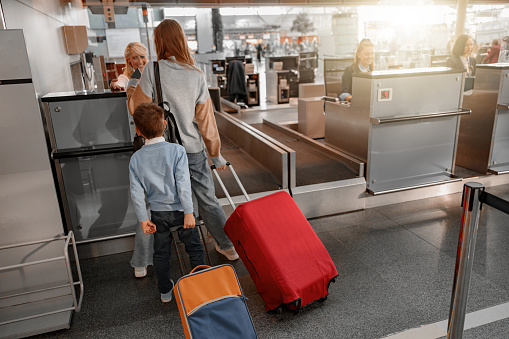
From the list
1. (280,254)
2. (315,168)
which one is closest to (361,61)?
(315,168)

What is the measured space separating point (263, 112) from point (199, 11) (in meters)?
15.2

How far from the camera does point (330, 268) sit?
2.43 meters

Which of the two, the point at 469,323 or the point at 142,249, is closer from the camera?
the point at 469,323

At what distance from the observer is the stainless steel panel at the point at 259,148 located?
12.0 feet

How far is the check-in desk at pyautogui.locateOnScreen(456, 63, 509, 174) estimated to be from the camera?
4.25 m

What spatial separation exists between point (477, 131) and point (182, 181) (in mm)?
3884

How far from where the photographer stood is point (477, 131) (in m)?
4.57

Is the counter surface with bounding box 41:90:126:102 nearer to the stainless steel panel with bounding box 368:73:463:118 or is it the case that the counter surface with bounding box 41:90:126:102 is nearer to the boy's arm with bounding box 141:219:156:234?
the boy's arm with bounding box 141:219:156:234

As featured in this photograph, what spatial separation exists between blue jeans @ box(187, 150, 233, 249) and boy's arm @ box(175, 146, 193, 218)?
0.34 m

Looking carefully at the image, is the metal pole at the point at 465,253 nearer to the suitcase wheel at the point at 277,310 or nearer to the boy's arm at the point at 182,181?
the suitcase wheel at the point at 277,310

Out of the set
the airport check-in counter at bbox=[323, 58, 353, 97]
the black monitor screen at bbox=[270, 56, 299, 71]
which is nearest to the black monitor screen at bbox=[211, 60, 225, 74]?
the black monitor screen at bbox=[270, 56, 299, 71]

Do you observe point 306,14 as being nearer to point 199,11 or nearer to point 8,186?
point 199,11

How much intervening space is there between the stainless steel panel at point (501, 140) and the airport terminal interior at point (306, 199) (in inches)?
0.6

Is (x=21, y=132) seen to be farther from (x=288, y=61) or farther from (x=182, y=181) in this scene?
(x=288, y=61)
